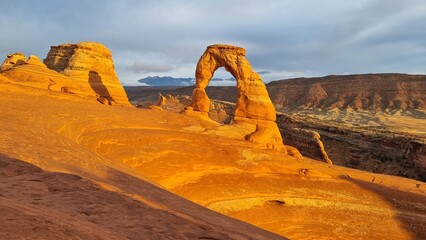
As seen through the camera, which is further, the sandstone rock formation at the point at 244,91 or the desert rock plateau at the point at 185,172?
the sandstone rock formation at the point at 244,91

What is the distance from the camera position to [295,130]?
42.4 metres

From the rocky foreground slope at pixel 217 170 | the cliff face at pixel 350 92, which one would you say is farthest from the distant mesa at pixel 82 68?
the cliff face at pixel 350 92

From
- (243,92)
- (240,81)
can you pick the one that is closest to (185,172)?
(243,92)

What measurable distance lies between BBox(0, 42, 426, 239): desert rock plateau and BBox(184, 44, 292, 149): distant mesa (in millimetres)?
118

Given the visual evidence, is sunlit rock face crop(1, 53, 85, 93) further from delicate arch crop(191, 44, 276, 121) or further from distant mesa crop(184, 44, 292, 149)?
delicate arch crop(191, 44, 276, 121)

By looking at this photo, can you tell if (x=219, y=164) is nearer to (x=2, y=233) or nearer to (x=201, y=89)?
(x=201, y=89)

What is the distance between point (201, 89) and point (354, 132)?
86.7 ft

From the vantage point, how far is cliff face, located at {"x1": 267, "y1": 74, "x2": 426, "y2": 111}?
319 feet

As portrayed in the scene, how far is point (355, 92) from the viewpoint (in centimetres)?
10694

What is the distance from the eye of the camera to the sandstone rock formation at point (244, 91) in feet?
84.0

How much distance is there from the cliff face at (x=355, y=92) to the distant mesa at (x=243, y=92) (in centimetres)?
8351

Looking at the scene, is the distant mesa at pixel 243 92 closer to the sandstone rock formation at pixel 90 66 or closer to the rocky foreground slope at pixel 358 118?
the sandstone rock formation at pixel 90 66

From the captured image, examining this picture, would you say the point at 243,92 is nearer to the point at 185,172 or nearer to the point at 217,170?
the point at 217,170

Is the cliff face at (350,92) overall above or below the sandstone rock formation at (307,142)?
above
